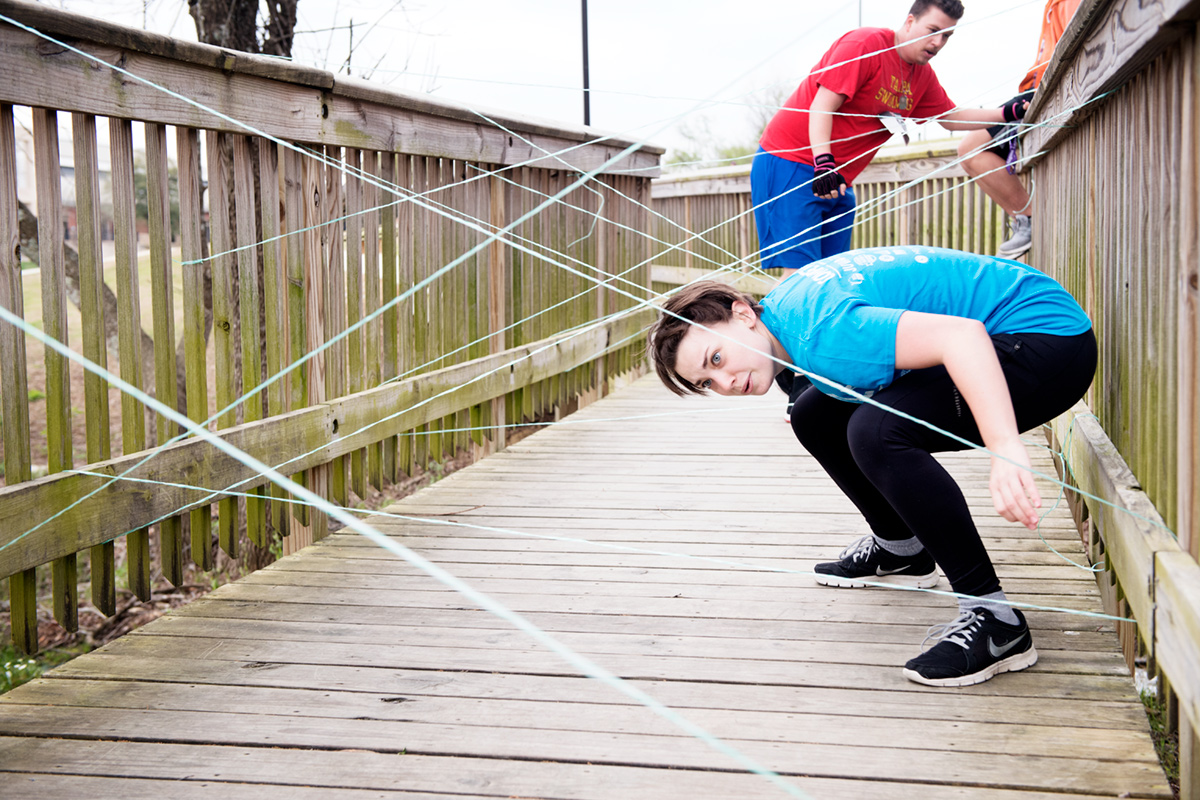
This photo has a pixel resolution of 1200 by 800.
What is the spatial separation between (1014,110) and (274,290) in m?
2.61

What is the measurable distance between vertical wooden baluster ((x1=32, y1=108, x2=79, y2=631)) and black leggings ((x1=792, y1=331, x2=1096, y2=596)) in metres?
1.54

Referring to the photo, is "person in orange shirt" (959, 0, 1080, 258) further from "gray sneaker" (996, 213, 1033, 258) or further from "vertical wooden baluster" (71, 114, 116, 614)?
"vertical wooden baluster" (71, 114, 116, 614)

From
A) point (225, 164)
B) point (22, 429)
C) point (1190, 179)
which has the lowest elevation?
point (22, 429)

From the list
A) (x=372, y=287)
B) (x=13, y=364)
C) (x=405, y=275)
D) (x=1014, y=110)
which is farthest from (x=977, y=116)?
(x=13, y=364)

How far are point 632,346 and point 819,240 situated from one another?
2.34 meters

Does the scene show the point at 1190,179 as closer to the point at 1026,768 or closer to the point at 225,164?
the point at 1026,768

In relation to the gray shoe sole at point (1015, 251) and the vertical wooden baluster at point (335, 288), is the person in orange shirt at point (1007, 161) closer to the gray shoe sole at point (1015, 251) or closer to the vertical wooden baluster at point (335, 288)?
the gray shoe sole at point (1015, 251)

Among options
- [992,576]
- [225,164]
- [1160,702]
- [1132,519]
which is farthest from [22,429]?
[1160,702]

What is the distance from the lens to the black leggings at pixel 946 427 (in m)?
1.83

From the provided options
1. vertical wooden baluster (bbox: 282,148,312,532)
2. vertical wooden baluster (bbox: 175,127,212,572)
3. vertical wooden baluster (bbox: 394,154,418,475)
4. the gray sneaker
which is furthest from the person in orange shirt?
vertical wooden baluster (bbox: 175,127,212,572)

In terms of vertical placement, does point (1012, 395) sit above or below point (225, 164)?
below

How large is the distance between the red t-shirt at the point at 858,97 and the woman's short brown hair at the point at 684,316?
1.75m

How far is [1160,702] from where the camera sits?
2.31 m

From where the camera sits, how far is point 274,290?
2.67m
